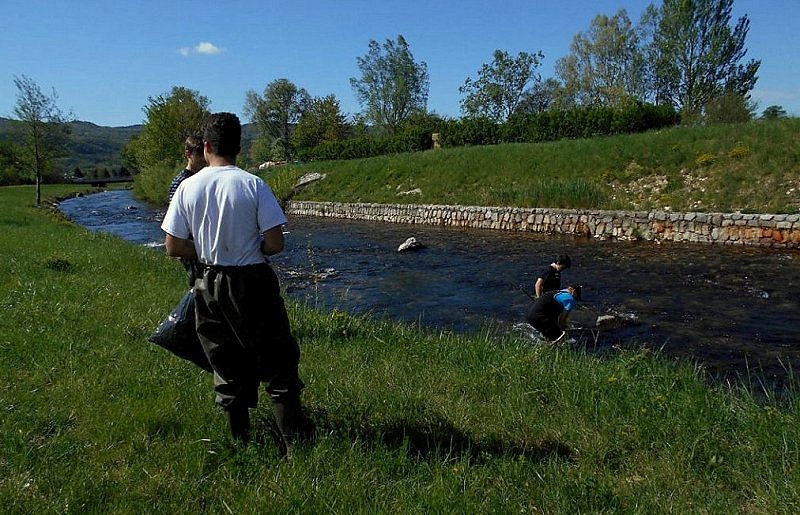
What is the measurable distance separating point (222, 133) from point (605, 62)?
198ft

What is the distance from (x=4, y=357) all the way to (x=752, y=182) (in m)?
20.5

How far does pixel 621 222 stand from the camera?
61.0ft

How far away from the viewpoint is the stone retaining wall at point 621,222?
1537 centimetres

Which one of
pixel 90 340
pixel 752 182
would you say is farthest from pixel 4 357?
pixel 752 182

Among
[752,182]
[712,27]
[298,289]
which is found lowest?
[298,289]

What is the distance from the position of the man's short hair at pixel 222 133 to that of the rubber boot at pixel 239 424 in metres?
1.58

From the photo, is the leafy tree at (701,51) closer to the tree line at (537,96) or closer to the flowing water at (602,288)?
the tree line at (537,96)

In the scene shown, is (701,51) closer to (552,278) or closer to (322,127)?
(322,127)

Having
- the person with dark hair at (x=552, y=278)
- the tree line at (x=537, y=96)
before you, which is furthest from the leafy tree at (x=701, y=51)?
the person with dark hair at (x=552, y=278)

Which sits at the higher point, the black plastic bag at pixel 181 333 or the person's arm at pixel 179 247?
the person's arm at pixel 179 247

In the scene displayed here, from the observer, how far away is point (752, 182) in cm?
1820

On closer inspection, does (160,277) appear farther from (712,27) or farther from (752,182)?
(712,27)

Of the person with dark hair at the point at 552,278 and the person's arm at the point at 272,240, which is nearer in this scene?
the person's arm at the point at 272,240

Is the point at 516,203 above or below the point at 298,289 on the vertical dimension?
above
